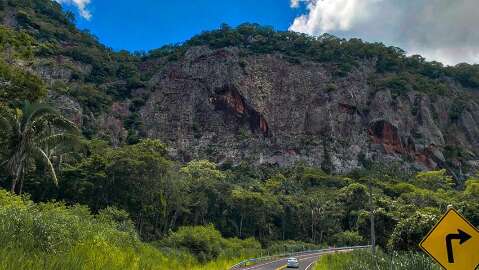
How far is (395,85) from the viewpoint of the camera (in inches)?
4582

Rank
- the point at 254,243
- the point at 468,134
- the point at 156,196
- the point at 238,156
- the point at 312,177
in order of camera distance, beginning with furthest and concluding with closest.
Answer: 1. the point at 468,134
2. the point at 238,156
3. the point at 312,177
4. the point at 254,243
5. the point at 156,196

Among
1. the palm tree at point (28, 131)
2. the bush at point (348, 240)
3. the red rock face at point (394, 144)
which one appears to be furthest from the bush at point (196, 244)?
the red rock face at point (394, 144)

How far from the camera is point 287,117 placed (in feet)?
354

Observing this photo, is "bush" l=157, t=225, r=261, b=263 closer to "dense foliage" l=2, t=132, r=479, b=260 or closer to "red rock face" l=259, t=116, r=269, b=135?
"dense foliage" l=2, t=132, r=479, b=260

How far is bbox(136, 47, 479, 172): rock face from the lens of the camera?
98.9 m

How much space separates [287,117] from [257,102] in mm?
7950

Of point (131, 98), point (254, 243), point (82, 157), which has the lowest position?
point (254, 243)

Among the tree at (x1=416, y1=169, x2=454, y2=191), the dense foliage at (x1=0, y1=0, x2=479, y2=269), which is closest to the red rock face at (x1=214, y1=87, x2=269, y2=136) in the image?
the dense foliage at (x1=0, y1=0, x2=479, y2=269)

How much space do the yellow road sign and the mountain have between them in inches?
3244

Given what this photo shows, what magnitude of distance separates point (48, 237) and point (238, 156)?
82.5 meters

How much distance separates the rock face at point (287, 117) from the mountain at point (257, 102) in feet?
0.84

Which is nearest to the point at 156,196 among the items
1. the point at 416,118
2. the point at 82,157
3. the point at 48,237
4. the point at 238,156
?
the point at 82,157

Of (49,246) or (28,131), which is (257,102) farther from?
(49,246)

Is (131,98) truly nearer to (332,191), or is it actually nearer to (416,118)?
(332,191)
